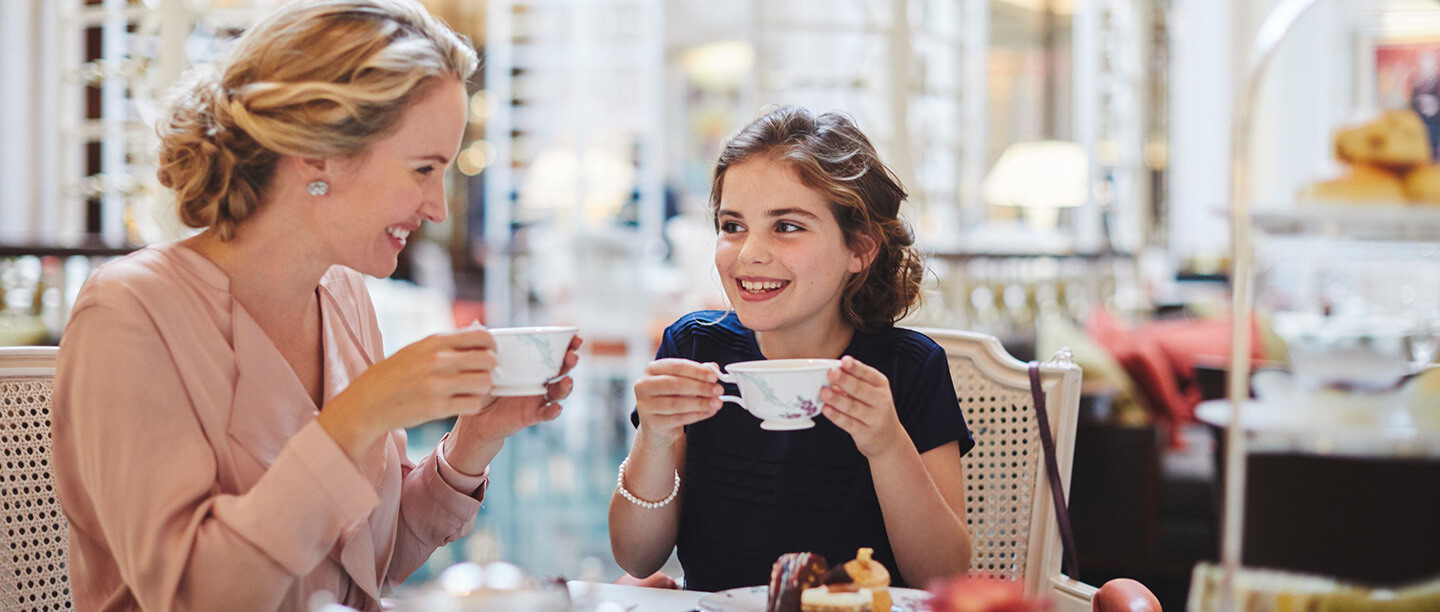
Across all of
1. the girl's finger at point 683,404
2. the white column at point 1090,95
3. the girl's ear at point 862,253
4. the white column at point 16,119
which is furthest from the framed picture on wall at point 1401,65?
the white column at point 16,119

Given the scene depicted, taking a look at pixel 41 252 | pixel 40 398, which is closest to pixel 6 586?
pixel 40 398

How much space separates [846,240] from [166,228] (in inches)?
33.1

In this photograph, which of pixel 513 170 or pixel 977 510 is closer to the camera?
pixel 977 510

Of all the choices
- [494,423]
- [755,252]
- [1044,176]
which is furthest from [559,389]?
[1044,176]

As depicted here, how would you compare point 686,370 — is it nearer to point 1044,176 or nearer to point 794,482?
point 794,482

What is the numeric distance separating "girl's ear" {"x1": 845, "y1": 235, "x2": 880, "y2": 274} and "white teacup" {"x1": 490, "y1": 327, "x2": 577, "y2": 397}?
0.56 meters

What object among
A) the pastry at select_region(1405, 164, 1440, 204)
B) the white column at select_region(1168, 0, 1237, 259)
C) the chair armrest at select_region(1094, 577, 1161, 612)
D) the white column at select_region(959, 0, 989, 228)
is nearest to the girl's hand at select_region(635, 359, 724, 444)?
the chair armrest at select_region(1094, 577, 1161, 612)

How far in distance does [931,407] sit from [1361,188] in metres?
0.55

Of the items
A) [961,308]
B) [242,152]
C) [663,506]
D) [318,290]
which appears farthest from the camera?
[961,308]

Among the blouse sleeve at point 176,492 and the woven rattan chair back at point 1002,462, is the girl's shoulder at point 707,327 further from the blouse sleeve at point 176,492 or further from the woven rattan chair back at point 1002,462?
the blouse sleeve at point 176,492

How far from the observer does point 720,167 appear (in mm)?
1518

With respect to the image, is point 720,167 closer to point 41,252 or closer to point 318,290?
point 318,290

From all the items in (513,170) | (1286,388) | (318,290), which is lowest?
(1286,388)

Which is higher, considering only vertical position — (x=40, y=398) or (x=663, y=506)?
(x=40, y=398)
